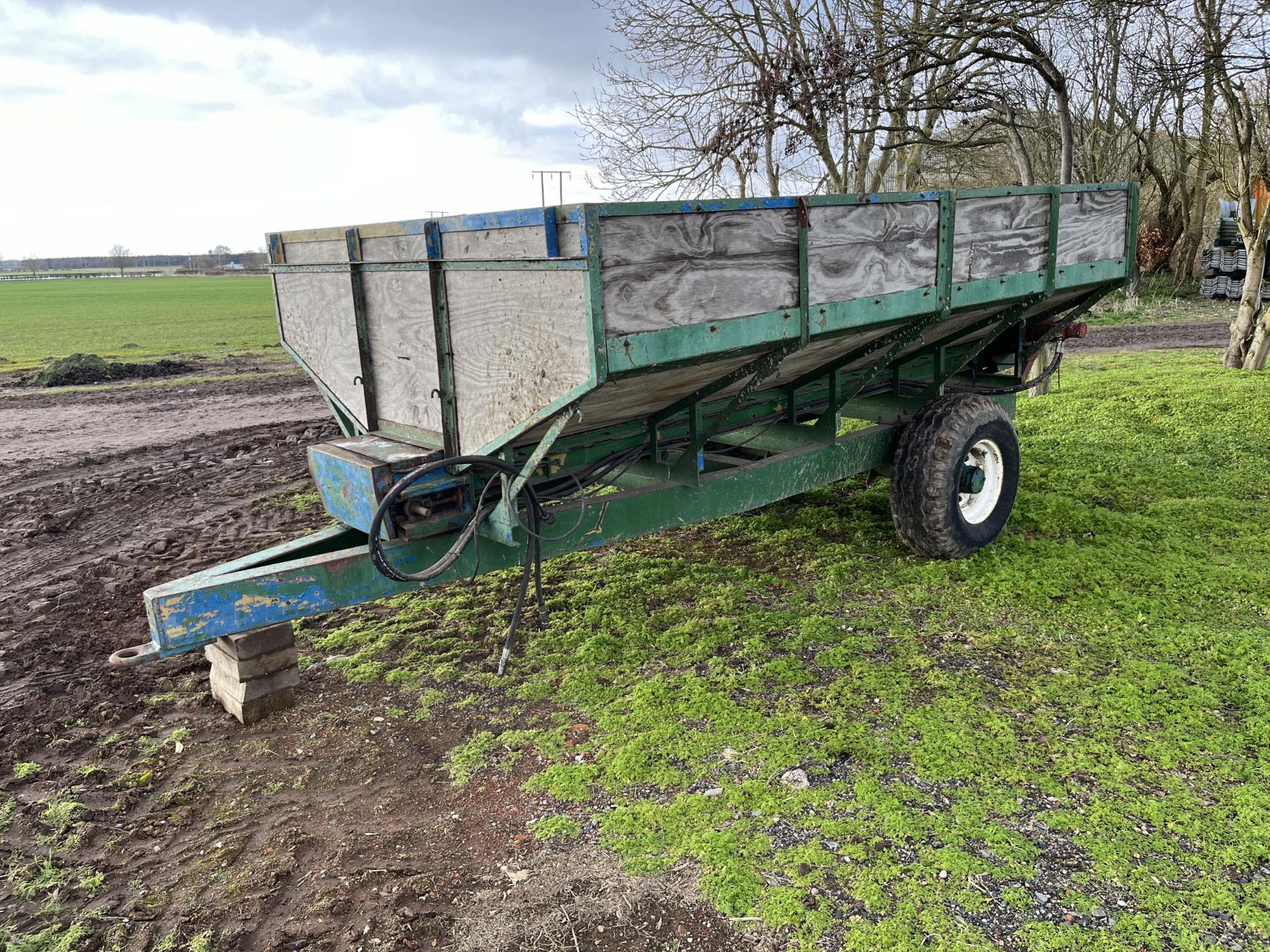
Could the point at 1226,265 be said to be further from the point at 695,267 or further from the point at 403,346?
the point at 403,346

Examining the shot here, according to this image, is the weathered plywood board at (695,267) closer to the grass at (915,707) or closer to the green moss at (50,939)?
the grass at (915,707)

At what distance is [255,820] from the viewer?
327 cm

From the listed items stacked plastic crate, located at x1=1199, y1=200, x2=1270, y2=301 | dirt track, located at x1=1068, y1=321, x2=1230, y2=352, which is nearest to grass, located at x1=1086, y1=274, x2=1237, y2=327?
stacked plastic crate, located at x1=1199, y1=200, x2=1270, y2=301

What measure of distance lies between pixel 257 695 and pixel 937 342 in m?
4.10

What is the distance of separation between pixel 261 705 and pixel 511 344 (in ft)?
6.42

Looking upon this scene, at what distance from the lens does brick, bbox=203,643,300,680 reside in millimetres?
3889

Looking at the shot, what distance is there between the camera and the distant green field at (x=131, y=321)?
803 inches

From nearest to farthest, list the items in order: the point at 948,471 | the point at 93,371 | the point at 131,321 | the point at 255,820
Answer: the point at 255,820 < the point at 948,471 < the point at 93,371 < the point at 131,321

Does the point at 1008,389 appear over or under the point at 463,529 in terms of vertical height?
over

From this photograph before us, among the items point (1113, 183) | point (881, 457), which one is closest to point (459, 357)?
point (881, 457)

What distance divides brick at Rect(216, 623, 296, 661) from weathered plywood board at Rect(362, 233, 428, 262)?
63.6 inches

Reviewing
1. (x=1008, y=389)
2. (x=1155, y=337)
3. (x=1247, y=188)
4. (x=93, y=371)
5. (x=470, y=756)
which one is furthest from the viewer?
(x=1155, y=337)

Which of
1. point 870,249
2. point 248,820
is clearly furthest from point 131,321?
point 870,249

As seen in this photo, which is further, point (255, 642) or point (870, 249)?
point (870, 249)
